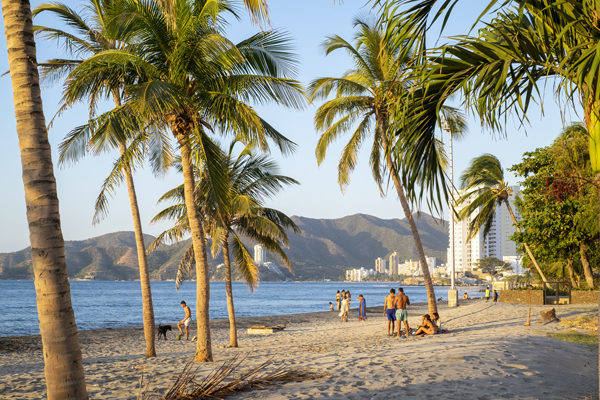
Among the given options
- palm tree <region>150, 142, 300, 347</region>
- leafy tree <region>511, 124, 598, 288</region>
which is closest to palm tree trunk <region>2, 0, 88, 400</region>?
palm tree <region>150, 142, 300, 347</region>

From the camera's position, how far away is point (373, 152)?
15906mm

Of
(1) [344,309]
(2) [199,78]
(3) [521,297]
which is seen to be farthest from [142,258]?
(3) [521,297]

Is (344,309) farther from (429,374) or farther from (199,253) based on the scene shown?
(429,374)

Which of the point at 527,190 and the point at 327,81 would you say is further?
the point at 527,190

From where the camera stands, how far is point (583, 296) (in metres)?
22.8

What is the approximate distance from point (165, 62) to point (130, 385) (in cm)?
605

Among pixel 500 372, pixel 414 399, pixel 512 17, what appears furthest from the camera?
pixel 500 372

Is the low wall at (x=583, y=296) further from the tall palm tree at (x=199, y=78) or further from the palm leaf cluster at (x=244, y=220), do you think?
the tall palm tree at (x=199, y=78)

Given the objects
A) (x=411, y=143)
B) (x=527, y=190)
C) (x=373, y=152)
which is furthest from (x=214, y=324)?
(x=411, y=143)

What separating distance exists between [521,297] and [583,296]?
3.24 meters

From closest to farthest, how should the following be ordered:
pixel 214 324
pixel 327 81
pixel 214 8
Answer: pixel 214 8 → pixel 327 81 → pixel 214 324

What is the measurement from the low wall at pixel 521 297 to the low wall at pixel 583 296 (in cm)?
143

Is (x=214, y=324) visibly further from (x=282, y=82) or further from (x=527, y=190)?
(x=282, y=82)

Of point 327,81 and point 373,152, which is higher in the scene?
point 327,81
